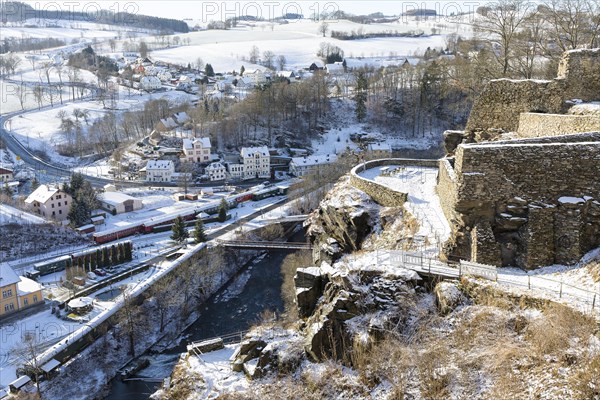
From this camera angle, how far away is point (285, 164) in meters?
67.2

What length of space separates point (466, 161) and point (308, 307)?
18.3ft

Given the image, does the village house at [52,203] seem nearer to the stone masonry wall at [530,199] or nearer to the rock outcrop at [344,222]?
the rock outcrop at [344,222]

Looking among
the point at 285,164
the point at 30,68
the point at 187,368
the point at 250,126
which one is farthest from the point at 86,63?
the point at 187,368

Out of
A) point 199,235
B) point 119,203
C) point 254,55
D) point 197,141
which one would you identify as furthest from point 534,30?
→ point 254,55

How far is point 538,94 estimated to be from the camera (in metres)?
18.0

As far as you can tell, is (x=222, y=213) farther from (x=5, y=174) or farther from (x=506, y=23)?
(x=506, y=23)

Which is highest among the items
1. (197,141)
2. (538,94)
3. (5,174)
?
(538,94)

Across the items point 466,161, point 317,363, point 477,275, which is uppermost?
point 466,161

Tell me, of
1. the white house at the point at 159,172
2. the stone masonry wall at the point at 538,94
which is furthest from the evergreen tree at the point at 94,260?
the stone masonry wall at the point at 538,94

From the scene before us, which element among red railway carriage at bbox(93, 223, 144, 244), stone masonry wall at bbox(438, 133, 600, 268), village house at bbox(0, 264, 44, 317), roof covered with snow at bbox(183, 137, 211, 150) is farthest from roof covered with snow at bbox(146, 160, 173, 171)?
stone masonry wall at bbox(438, 133, 600, 268)

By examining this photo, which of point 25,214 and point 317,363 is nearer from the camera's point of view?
point 317,363

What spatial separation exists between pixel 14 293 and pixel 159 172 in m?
31.8

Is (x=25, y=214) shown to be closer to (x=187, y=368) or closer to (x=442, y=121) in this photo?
(x=187, y=368)

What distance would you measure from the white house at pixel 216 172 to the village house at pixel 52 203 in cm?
1726
